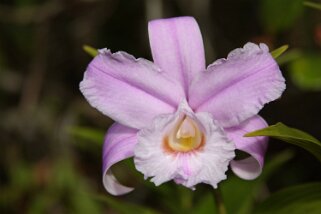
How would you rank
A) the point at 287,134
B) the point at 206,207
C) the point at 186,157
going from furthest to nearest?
the point at 206,207 → the point at 186,157 → the point at 287,134

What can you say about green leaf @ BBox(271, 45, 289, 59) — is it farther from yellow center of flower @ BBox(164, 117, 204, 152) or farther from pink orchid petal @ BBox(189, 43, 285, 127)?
yellow center of flower @ BBox(164, 117, 204, 152)

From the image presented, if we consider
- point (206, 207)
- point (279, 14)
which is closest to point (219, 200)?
point (206, 207)

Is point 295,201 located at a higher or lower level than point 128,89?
lower

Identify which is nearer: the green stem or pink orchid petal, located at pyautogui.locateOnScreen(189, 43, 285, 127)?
pink orchid petal, located at pyautogui.locateOnScreen(189, 43, 285, 127)

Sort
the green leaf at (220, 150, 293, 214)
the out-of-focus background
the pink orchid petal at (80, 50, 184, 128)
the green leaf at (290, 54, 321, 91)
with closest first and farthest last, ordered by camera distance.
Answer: the pink orchid petal at (80, 50, 184, 128)
the green leaf at (220, 150, 293, 214)
the green leaf at (290, 54, 321, 91)
the out-of-focus background

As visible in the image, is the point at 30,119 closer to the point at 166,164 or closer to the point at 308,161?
the point at 308,161

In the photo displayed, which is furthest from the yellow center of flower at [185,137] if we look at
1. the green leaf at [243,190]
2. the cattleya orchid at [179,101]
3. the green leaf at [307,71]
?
the green leaf at [307,71]

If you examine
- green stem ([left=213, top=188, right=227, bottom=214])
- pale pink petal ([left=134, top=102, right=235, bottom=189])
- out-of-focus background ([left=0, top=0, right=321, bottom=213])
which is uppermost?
pale pink petal ([left=134, top=102, right=235, bottom=189])

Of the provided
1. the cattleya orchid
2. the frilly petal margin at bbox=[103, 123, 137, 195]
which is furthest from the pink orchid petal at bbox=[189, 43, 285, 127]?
the frilly petal margin at bbox=[103, 123, 137, 195]

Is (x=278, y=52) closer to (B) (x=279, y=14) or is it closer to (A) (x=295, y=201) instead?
(A) (x=295, y=201)
